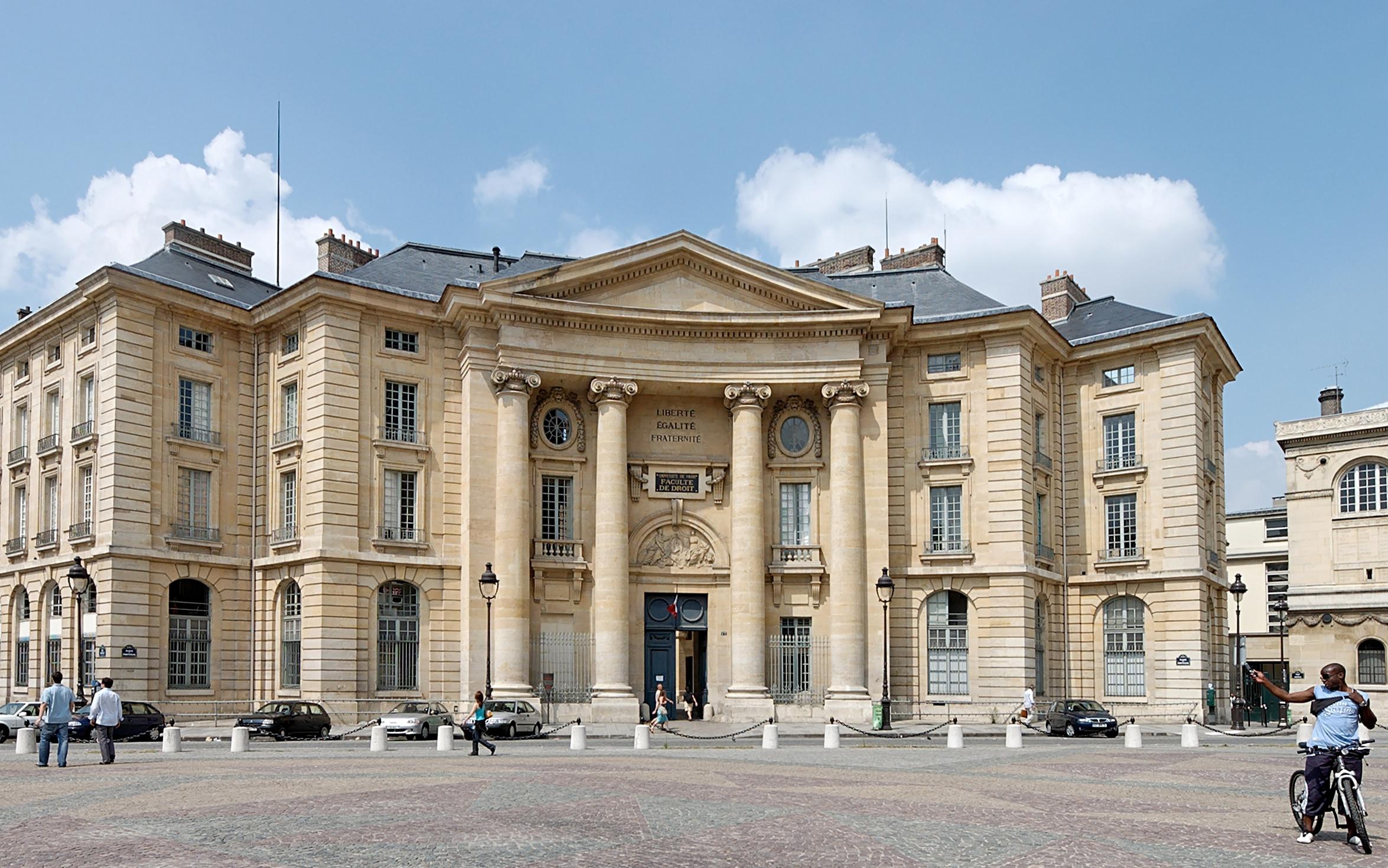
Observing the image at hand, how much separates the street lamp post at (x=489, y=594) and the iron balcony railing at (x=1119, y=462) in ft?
70.6

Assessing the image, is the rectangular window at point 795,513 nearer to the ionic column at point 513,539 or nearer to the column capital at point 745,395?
the column capital at point 745,395

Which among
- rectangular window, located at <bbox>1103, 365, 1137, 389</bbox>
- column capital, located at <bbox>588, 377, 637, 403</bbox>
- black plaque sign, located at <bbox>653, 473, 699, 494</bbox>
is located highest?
rectangular window, located at <bbox>1103, 365, 1137, 389</bbox>

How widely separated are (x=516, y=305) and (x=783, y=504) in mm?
11380

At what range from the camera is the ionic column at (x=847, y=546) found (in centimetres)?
4503

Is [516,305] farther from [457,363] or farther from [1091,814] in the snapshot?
[1091,814]

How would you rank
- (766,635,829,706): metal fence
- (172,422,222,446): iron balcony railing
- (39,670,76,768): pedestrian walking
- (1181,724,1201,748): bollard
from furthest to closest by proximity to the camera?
(766,635,829,706): metal fence, (172,422,222,446): iron balcony railing, (1181,724,1201,748): bollard, (39,670,76,768): pedestrian walking

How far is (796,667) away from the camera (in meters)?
46.5

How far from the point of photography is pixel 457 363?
149ft

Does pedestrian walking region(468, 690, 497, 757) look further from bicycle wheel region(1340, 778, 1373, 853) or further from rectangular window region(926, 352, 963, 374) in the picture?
rectangular window region(926, 352, 963, 374)

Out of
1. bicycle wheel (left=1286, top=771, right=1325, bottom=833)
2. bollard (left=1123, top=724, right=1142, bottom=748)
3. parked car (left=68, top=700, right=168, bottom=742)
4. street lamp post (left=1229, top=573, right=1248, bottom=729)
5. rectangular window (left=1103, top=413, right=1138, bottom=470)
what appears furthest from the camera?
rectangular window (left=1103, top=413, right=1138, bottom=470)

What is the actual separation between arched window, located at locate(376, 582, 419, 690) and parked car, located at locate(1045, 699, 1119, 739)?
19.1m

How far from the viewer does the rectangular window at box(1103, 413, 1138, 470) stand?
1914 inches

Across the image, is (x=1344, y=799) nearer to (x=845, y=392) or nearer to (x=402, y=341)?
(x=845, y=392)

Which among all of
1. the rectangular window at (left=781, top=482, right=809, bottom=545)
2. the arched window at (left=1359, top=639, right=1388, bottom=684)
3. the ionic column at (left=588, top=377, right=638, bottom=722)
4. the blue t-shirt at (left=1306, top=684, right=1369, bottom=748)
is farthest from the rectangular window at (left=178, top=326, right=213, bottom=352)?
the arched window at (left=1359, top=639, right=1388, bottom=684)
